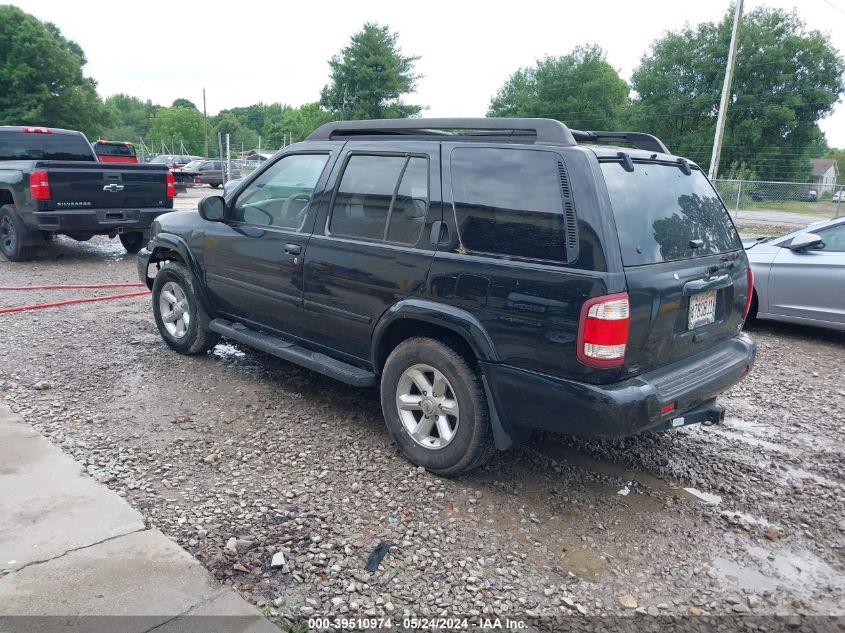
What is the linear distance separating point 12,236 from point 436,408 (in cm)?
900

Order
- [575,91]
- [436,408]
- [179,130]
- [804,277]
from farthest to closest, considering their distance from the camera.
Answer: [179,130]
[575,91]
[804,277]
[436,408]

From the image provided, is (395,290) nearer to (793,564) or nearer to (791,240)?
(793,564)

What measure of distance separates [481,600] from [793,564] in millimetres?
1510

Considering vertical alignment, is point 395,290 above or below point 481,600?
above

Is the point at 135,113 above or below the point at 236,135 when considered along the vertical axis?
above

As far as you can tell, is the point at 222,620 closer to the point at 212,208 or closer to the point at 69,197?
the point at 212,208

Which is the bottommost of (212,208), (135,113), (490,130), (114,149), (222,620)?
(222,620)

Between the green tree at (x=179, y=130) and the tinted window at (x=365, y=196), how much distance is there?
9394 cm

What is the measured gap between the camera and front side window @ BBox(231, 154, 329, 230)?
452 centimetres

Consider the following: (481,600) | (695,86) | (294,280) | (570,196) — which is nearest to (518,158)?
(570,196)

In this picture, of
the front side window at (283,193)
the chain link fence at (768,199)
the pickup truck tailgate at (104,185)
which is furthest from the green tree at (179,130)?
the front side window at (283,193)

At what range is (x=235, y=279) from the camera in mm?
4961

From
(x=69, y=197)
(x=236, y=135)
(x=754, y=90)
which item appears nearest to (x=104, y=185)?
(x=69, y=197)

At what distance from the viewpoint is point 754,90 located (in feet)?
145
